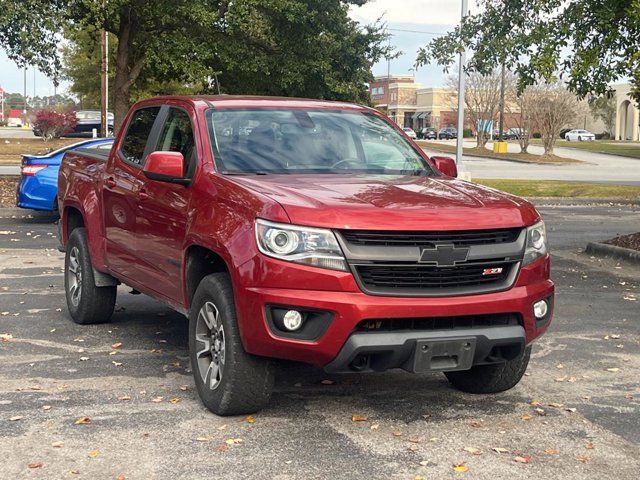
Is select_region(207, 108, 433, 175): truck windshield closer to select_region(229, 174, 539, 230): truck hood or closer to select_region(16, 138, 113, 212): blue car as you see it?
select_region(229, 174, 539, 230): truck hood

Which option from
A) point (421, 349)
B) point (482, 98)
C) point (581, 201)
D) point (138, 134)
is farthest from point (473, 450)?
point (482, 98)

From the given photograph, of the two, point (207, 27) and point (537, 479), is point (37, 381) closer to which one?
point (537, 479)

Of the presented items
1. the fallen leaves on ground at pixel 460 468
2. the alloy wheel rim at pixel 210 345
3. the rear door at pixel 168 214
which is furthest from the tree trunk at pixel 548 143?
the fallen leaves on ground at pixel 460 468

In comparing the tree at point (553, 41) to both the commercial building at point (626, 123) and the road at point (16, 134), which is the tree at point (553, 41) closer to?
the road at point (16, 134)

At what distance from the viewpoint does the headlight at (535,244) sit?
563 centimetres

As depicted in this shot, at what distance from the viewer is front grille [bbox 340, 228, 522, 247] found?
5145mm

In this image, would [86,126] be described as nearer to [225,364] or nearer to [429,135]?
[225,364]

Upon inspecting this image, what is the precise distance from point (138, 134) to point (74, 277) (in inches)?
62.5

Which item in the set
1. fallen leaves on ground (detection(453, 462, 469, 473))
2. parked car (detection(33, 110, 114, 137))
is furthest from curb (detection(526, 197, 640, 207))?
parked car (detection(33, 110, 114, 137))

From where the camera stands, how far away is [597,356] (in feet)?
24.5

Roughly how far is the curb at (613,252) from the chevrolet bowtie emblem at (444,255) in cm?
814

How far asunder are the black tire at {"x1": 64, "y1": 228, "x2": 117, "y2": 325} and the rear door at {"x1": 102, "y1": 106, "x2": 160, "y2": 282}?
0.50 metres

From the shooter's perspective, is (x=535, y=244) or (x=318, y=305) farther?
(x=535, y=244)

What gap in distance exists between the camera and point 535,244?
5711 millimetres
